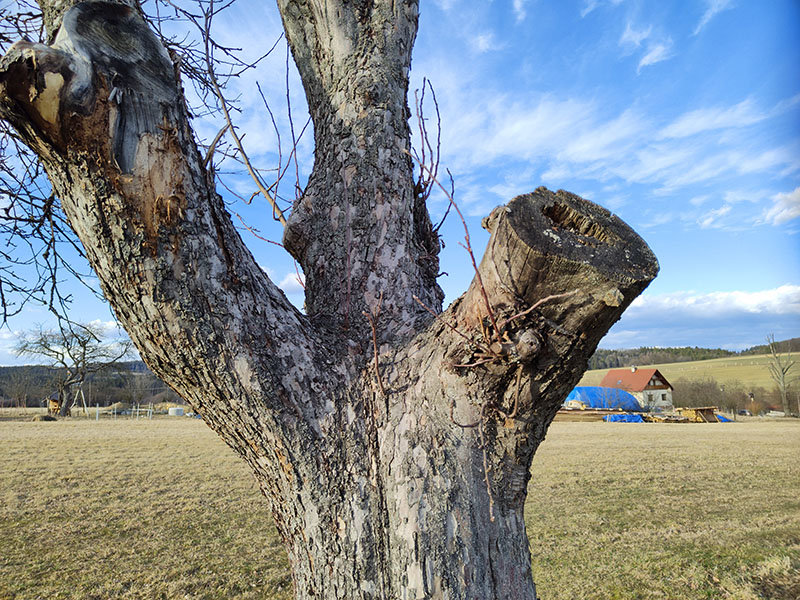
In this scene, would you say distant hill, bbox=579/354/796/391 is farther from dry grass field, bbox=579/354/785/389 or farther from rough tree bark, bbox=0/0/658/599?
rough tree bark, bbox=0/0/658/599

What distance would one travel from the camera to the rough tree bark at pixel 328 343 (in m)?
1.52

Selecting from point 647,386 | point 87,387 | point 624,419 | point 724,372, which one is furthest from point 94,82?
point 724,372

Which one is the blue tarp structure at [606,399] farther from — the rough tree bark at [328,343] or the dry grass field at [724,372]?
the rough tree bark at [328,343]

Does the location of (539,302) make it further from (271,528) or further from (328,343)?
(271,528)

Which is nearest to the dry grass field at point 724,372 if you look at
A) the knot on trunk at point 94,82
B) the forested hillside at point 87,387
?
the forested hillside at point 87,387

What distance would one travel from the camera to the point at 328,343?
2.01 metres

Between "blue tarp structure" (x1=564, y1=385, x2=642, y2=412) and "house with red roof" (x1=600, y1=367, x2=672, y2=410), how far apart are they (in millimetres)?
5180

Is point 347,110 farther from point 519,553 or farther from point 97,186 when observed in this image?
point 519,553

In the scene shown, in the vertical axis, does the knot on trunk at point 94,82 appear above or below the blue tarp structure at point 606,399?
above

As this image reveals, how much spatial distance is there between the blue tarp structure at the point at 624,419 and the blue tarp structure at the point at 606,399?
6.02 meters

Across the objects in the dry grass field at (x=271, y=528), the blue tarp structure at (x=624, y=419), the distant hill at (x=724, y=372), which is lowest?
the blue tarp structure at (x=624, y=419)

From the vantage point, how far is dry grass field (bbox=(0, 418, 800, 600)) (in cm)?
521

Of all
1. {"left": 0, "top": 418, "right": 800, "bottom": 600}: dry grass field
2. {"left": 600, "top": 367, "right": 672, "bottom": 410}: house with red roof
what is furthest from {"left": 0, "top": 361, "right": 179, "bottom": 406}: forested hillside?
{"left": 600, "top": 367, "right": 672, "bottom": 410}: house with red roof

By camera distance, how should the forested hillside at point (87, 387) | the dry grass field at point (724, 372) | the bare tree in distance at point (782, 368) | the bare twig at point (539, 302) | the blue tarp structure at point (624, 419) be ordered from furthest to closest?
the dry grass field at point (724, 372) < the forested hillside at point (87, 387) < the bare tree in distance at point (782, 368) < the blue tarp structure at point (624, 419) < the bare twig at point (539, 302)
